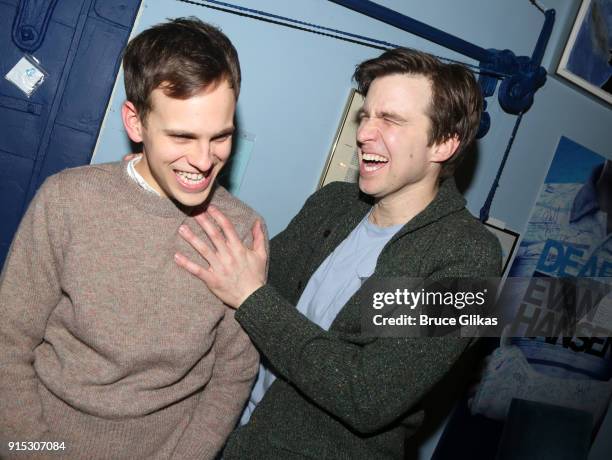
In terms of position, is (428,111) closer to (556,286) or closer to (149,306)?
(149,306)

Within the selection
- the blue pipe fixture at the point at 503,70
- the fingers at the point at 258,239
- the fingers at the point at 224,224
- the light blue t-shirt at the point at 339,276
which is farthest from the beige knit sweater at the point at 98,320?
the blue pipe fixture at the point at 503,70

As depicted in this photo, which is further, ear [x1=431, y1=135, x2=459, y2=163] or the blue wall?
the blue wall

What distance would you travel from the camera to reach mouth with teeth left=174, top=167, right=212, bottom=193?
1.30 m

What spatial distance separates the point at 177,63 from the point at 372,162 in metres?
0.73

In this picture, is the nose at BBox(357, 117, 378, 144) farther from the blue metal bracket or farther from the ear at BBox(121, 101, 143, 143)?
the ear at BBox(121, 101, 143, 143)

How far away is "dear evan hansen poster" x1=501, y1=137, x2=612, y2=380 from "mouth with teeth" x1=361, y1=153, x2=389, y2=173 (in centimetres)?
148

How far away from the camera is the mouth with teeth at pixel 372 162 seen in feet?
5.33

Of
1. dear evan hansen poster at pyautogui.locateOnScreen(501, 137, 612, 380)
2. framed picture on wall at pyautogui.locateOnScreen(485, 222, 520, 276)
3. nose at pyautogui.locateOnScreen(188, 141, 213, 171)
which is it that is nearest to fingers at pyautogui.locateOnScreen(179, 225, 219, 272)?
nose at pyautogui.locateOnScreen(188, 141, 213, 171)

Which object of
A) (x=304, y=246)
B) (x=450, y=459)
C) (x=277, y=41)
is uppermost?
(x=277, y=41)

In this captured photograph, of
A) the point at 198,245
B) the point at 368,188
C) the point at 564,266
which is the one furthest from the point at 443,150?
the point at 564,266

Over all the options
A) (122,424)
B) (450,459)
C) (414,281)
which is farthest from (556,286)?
(122,424)

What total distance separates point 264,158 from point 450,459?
6.58 feet

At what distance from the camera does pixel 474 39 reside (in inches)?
89.1

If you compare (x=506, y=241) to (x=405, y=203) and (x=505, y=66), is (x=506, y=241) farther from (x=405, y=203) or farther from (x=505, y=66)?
(x=405, y=203)
